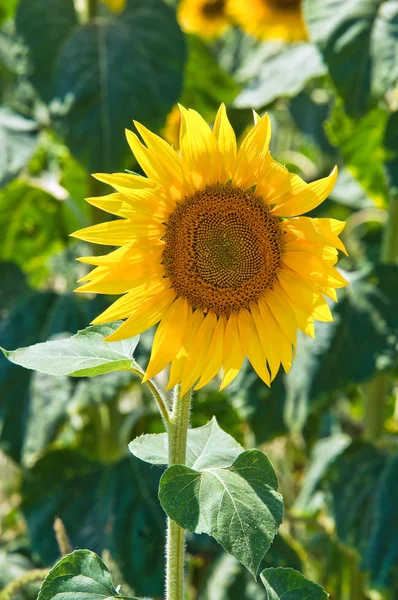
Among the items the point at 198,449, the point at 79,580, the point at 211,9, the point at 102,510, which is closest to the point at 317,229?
the point at 198,449

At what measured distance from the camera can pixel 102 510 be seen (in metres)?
1.68

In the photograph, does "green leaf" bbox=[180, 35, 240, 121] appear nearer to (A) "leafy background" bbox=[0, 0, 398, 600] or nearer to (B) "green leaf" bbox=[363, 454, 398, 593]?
(A) "leafy background" bbox=[0, 0, 398, 600]

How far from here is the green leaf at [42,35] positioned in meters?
1.78

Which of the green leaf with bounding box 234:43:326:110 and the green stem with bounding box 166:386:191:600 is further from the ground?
the green leaf with bounding box 234:43:326:110

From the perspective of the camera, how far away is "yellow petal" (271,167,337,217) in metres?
0.89

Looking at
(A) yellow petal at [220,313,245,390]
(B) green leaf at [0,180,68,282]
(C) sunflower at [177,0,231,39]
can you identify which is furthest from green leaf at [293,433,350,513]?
(C) sunflower at [177,0,231,39]

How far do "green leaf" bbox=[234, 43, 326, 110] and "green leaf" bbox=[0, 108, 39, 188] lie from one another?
1.36ft

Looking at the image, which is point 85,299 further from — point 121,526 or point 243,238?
point 243,238

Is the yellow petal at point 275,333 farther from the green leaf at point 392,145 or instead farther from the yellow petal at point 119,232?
the green leaf at point 392,145

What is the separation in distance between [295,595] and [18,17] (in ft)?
4.33

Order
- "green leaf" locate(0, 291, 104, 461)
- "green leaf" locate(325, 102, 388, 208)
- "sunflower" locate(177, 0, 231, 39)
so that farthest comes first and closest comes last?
1. "sunflower" locate(177, 0, 231, 39)
2. "green leaf" locate(325, 102, 388, 208)
3. "green leaf" locate(0, 291, 104, 461)

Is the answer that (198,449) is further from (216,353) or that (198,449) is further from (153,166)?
(153,166)

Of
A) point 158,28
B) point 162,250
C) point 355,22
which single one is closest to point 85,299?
point 158,28

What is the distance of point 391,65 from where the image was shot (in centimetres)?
156
